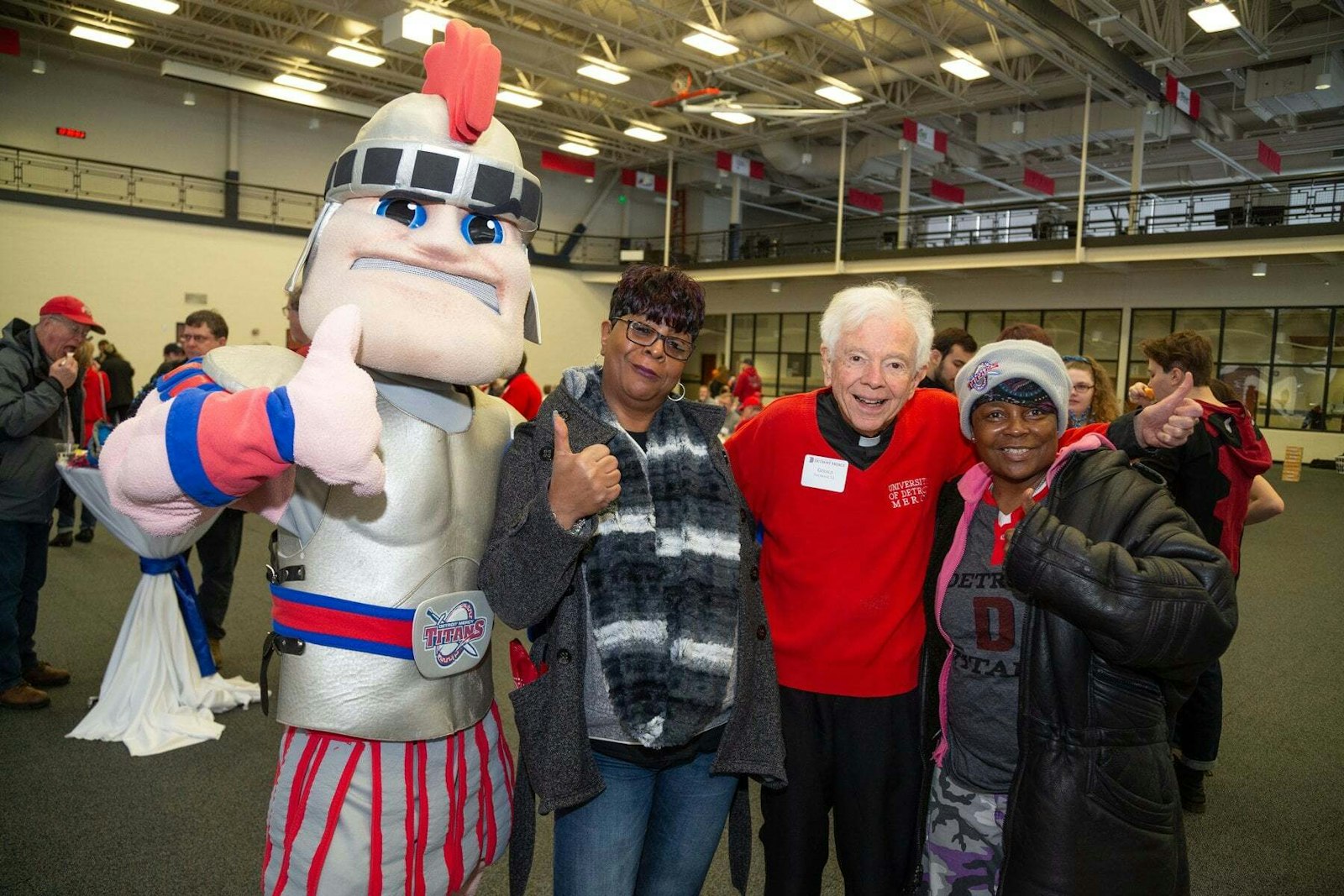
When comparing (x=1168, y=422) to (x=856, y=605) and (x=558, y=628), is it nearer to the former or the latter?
(x=856, y=605)

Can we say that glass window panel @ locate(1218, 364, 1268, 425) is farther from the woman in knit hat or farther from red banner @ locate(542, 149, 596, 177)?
the woman in knit hat

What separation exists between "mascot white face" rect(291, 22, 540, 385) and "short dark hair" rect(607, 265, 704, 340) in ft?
0.78

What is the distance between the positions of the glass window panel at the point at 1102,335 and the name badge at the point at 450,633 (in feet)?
54.3

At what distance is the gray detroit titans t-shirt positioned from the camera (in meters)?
1.79

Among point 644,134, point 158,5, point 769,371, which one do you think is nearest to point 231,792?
point 158,5

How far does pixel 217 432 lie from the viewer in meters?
1.29

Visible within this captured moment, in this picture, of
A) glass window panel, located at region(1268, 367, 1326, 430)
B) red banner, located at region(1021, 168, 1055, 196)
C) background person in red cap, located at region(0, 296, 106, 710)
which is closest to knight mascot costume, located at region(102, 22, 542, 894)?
background person in red cap, located at region(0, 296, 106, 710)

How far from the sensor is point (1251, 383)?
49.5 feet

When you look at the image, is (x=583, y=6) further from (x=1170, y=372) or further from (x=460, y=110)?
(x=460, y=110)

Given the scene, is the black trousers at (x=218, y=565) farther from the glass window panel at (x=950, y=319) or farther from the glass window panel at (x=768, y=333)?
the glass window panel at (x=768, y=333)

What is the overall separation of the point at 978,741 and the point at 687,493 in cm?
78

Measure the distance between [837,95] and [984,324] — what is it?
6085 mm

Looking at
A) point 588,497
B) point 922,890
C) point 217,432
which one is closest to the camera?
point 217,432

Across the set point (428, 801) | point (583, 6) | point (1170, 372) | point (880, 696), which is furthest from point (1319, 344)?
point (428, 801)
